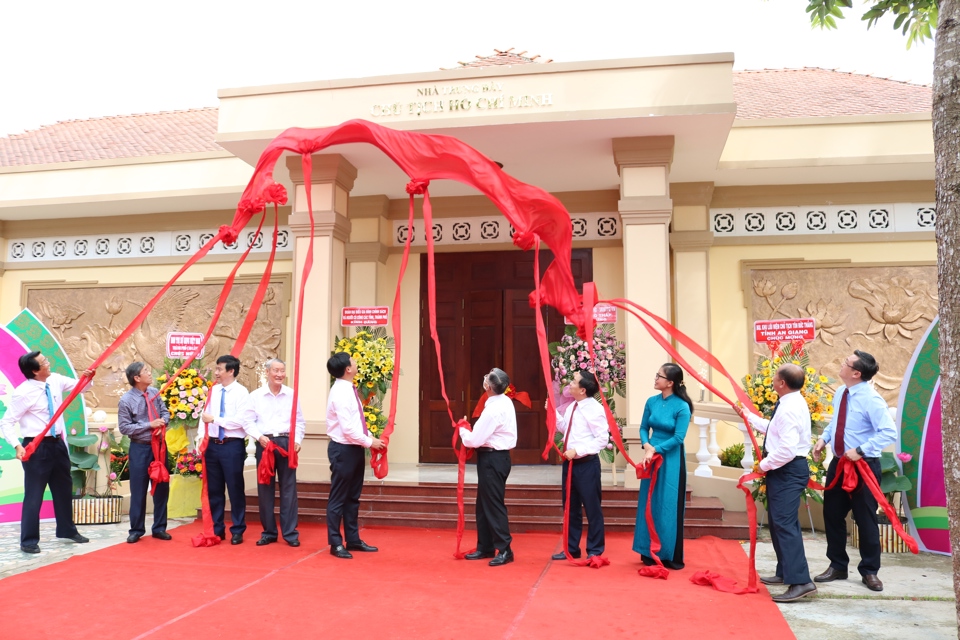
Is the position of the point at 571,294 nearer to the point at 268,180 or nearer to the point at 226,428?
the point at 268,180

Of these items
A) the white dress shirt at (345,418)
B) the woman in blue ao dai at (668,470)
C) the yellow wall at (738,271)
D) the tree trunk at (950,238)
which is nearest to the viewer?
the tree trunk at (950,238)

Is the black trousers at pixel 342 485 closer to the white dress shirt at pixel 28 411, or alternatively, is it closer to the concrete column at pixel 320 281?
the concrete column at pixel 320 281

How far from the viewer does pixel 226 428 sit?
244 inches

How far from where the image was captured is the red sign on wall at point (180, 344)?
7992 millimetres

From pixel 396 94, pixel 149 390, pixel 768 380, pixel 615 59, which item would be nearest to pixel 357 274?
pixel 396 94

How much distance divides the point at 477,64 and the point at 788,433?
22.5 feet

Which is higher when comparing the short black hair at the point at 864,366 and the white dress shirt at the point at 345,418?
the short black hair at the point at 864,366

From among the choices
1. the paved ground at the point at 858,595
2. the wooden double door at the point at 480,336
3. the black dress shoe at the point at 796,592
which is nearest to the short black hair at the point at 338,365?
the paved ground at the point at 858,595

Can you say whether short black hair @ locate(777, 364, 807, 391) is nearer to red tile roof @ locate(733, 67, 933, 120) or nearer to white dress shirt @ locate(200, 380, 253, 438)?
white dress shirt @ locate(200, 380, 253, 438)

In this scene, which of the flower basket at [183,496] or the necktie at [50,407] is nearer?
the necktie at [50,407]

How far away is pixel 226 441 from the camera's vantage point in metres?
6.23

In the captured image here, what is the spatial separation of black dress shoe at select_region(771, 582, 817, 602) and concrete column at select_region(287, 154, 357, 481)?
4523 millimetres

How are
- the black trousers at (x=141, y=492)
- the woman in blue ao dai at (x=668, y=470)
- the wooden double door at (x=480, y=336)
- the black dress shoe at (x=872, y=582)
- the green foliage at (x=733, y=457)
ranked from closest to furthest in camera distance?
the black dress shoe at (x=872, y=582), the woman in blue ao dai at (x=668, y=470), the black trousers at (x=141, y=492), the green foliage at (x=733, y=457), the wooden double door at (x=480, y=336)

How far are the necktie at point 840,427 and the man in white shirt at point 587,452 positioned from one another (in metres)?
1.54
